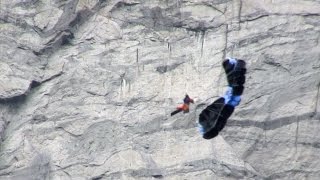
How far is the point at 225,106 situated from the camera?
1544 cm

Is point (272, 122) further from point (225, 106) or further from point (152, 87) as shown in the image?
point (152, 87)

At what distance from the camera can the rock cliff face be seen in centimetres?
1557

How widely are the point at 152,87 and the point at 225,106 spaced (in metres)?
1.36

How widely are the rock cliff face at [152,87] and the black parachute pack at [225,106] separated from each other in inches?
11.3

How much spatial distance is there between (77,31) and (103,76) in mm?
904

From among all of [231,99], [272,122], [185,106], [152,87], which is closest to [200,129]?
[185,106]

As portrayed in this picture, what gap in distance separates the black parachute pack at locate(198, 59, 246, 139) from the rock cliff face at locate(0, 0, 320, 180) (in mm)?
288

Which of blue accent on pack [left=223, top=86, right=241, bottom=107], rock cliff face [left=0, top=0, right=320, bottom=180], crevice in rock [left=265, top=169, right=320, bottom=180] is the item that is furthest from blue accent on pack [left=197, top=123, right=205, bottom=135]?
crevice in rock [left=265, top=169, right=320, bottom=180]

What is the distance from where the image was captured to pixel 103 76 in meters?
16.5

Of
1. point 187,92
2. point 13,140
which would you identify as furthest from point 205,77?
point 13,140

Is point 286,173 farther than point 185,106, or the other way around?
point 185,106

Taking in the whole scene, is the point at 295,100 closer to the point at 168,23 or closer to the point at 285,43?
the point at 285,43

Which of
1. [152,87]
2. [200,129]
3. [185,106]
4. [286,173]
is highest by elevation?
[152,87]

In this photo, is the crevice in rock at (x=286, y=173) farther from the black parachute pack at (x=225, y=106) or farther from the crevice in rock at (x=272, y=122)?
the black parachute pack at (x=225, y=106)
